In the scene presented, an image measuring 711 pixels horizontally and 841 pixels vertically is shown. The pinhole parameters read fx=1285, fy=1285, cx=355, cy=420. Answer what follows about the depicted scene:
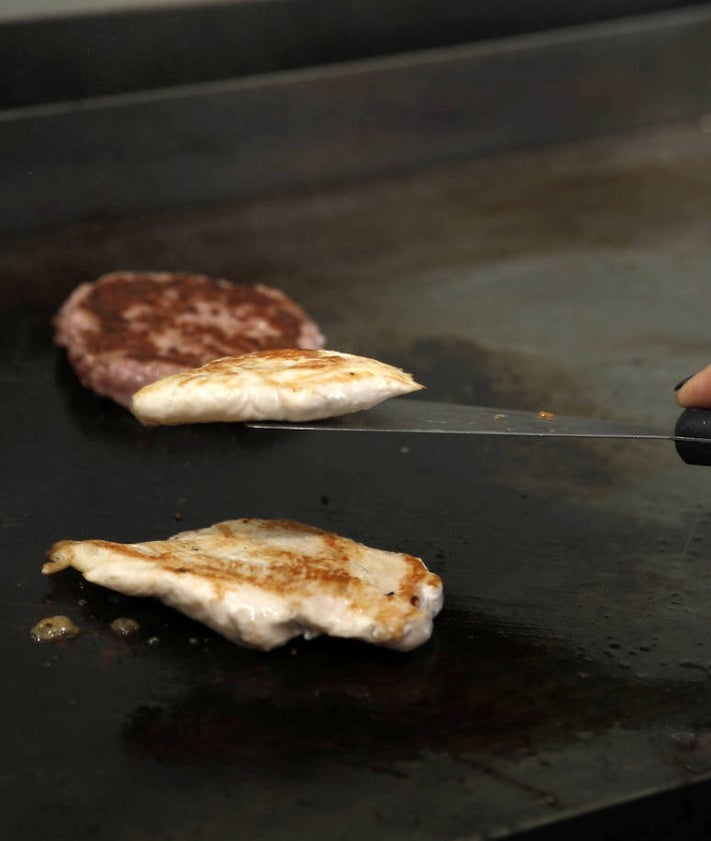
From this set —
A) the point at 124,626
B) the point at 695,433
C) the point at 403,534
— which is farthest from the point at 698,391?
the point at 124,626

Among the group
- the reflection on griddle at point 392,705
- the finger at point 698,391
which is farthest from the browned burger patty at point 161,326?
the finger at point 698,391

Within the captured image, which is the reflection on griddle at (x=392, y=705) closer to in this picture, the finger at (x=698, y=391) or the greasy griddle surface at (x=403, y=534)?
the greasy griddle surface at (x=403, y=534)

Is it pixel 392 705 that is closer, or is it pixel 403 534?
pixel 392 705

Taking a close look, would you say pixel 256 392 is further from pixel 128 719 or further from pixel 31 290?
pixel 31 290

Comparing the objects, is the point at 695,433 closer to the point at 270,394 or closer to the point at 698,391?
the point at 698,391

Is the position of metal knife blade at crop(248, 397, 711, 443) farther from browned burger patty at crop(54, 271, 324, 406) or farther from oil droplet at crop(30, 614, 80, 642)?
browned burger patty at crop(54, 271, 324, 406)

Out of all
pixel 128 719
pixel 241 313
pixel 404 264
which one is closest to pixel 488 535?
pixel 128 719
